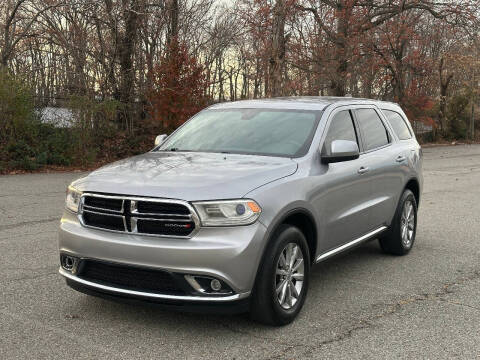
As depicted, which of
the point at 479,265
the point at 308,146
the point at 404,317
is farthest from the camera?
the point at 479,265

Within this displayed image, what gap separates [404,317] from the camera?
4766 millimetres

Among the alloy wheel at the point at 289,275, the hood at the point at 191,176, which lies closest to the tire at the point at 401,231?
the alloy wheel at the point at 289,275

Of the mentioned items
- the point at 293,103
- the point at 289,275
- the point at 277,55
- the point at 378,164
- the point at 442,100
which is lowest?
the point at 289,275

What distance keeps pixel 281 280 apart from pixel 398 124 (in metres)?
3.58

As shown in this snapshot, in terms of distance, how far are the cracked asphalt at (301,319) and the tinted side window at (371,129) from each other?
1360 millimetres

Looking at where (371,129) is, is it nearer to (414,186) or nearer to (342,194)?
(414,186)

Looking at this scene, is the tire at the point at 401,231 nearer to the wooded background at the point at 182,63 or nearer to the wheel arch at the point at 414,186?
the wheel arch at the point at 414,186

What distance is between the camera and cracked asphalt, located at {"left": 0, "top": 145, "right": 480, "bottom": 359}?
159 inches

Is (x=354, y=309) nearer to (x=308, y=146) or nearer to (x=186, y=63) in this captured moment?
(x=308, y=146)

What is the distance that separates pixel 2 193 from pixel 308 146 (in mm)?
8427

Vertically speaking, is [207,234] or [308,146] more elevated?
[308,146]

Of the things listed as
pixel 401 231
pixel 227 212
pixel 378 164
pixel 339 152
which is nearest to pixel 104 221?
pixel 227 212

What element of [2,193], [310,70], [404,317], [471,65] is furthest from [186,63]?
[471,65]

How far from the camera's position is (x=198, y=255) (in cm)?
394
